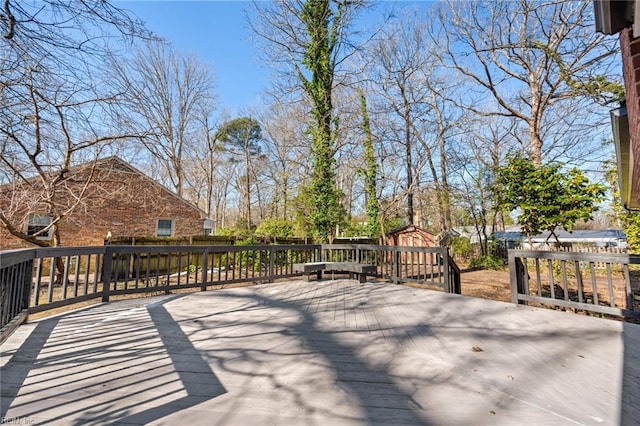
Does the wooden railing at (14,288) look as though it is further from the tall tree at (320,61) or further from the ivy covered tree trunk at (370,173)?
the ivy covered tree trunk at (370,173)

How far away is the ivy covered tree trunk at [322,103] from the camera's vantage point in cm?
898

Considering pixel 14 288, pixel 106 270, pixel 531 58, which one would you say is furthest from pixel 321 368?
pixel 531 58

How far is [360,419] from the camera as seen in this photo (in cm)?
152

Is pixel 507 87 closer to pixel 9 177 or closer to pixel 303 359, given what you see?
pixel 303 359

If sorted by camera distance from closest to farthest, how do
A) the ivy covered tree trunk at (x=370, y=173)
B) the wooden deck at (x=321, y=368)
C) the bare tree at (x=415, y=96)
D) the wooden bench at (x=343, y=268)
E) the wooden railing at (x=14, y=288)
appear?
the wooden deck at (x=321, y=368) → the wooden railing at (x=14, y=288) → the wooden bench at (x=343, y=268) → the ivy covered tree trunk at (x=370, y=173) → the bare tree at (x=415, y=96)

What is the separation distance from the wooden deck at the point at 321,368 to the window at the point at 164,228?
35.8ft

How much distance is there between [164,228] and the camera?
13516 mm

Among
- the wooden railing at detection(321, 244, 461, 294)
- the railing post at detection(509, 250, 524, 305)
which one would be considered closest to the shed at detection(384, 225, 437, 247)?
the wooden railing at detection(321, 244, 461, 294)

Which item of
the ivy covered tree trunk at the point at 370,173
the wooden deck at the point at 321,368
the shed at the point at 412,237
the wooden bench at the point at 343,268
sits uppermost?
the ivy covered tree trunk at the point at 370,173

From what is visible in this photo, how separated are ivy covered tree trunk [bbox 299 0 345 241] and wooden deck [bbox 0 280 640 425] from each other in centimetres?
571

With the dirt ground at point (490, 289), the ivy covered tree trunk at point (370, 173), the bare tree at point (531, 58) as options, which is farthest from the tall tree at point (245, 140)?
the dirt ground at point (490, 289)

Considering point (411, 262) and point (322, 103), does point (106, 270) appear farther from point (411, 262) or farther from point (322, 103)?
point (322, 103)

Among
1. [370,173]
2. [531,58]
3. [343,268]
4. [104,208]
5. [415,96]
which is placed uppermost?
[415,96]

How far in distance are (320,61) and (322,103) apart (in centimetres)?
132
